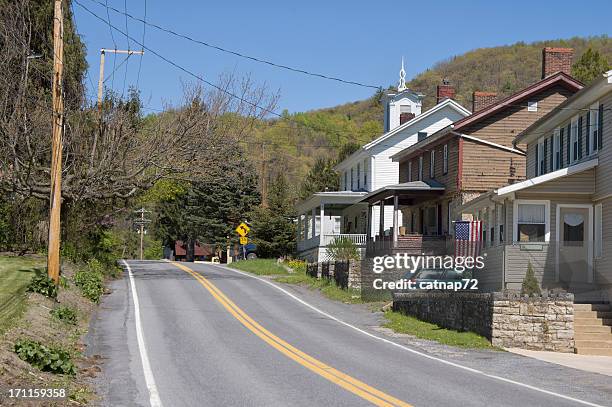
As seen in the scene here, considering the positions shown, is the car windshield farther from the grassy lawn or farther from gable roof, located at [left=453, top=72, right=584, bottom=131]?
the grassy lawn

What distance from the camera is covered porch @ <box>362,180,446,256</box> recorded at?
3872 cm

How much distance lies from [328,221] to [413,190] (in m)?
22.5

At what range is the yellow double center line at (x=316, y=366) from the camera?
12156 mm

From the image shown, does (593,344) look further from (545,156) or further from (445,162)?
(445,162)

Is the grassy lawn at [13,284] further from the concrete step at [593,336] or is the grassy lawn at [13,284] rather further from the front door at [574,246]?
the front door at [574,246]

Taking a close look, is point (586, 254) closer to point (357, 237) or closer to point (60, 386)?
point (60, 386)

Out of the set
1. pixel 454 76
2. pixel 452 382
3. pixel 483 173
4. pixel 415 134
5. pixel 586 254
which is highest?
pixel 454 76

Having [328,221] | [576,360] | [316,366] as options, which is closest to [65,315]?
[316,366]

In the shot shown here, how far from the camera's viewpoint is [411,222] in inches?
1871

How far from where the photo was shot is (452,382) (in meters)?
14.1

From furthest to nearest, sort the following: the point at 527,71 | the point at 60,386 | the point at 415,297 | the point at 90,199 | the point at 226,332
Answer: the point at 527,71 < the point at 90,199 < the point at 415,297 < the point at 226,332 < the point at 60,386

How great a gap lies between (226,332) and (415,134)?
109ft

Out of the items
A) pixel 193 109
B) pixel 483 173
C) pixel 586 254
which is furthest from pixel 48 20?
pixel 586 254

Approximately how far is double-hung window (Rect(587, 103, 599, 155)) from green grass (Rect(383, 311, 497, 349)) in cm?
731
